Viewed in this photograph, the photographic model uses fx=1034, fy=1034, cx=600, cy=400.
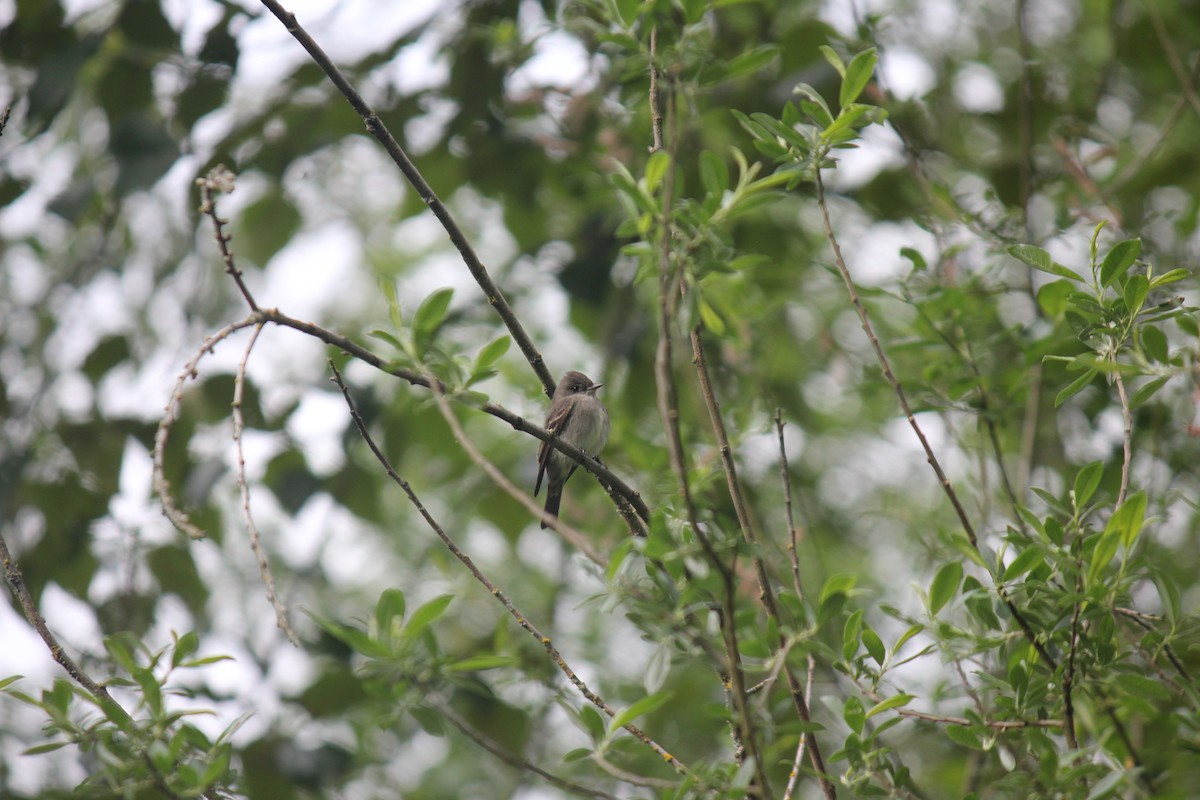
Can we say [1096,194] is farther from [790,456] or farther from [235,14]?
[235,14]

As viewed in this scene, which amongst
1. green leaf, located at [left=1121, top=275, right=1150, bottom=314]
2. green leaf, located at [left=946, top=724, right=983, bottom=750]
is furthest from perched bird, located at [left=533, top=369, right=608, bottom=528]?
green leaf, located at [left=1121, top=275, right=1150, bottom=314]

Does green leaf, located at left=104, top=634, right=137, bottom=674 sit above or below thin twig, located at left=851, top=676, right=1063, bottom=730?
above

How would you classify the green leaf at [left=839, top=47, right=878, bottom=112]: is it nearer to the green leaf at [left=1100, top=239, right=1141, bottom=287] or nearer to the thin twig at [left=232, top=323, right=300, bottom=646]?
the green leaf at [left=1100, top=239, right=1141, bottom=287]

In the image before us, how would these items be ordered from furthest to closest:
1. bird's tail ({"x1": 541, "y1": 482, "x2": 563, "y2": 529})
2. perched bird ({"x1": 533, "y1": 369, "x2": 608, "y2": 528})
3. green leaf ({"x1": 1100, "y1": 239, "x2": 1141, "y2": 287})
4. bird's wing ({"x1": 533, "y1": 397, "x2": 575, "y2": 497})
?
1. bird's tail ({"x1": 541, "y1": 482, "x2": 563, "y2": 529})
2. bird's wing ({"x1": 533, "y1": 397, "x2": 575, "y2": 497})
3. perched bird ({"x1": 533, "y1": 369, "x2": 608, "y2": 528})
4. green leaf ({"x1": 1100, "y1": 239, "x2": 1141, "y2": 287})

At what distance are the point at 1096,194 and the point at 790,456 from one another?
9.70ft

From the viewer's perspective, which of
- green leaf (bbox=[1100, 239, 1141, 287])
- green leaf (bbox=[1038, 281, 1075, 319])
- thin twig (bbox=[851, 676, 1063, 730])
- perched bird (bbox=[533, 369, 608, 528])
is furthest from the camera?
perched bird (bbox=[533, 369, 608, 528])

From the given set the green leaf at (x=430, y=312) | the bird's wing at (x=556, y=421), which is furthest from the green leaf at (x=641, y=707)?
the bird's wing at (x=556, y=421)

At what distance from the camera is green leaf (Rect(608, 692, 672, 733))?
2049 mm

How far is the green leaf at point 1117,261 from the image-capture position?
2484 millimetres

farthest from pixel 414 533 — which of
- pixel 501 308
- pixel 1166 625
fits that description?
pixel 1166 625

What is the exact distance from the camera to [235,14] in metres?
4.32

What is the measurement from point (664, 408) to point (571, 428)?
13.5 feet

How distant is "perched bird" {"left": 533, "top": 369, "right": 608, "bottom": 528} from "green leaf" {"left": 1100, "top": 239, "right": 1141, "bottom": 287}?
8.78 feet

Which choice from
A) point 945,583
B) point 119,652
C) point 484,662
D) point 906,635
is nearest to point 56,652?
point 119,652
